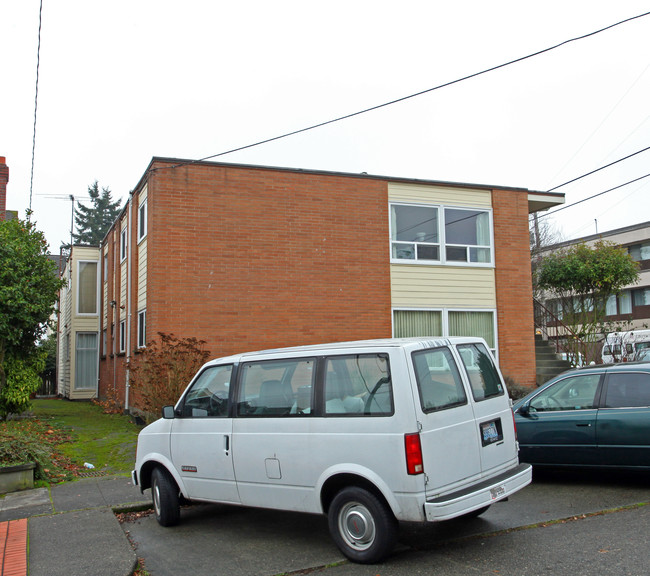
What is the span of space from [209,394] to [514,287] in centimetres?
1382

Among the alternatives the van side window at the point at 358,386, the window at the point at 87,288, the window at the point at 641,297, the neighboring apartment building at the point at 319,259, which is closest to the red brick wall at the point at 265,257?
the neighboring apartment building at the point at 319,259

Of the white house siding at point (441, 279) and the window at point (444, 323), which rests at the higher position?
the white house siding at point (441, 279)

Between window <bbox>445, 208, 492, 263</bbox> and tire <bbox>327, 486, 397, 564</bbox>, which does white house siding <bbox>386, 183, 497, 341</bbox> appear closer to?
window <bbox>445, 208, 492, 263</bbox>

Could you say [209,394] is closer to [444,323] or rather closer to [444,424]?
[444,424]

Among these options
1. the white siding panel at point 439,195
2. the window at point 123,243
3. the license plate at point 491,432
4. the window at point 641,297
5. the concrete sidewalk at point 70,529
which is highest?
the white siding panel at point 439,195

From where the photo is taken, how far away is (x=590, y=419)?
25.6ft

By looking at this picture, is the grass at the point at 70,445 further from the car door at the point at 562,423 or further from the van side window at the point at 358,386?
the car door at the point at 562,423

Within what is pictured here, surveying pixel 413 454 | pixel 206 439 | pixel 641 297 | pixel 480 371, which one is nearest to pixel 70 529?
pixel 206 439

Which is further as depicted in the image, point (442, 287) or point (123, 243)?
point (123, 243)

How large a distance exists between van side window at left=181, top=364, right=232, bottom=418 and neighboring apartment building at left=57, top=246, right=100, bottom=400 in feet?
69.0

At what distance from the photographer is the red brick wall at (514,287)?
18.4 m

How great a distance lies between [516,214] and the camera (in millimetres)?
19062

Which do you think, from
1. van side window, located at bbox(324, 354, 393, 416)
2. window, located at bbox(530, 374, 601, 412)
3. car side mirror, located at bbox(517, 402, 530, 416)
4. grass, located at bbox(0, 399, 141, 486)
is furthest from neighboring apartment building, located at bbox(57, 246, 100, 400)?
van side window, located at bbox(324, 354, 393, 416)

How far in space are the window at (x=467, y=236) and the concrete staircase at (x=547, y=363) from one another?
374 cm
